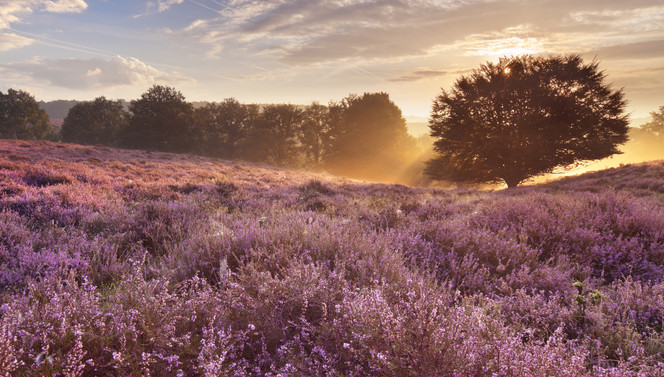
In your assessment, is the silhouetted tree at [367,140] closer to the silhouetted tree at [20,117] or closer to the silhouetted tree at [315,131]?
the silhouetted tree at [315,131]

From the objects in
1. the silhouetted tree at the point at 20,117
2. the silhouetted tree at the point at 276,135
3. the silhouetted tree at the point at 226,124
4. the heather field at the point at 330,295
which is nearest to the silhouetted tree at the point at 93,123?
the silhouetted tree at the point at 20,117

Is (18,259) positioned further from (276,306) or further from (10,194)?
(10,194)

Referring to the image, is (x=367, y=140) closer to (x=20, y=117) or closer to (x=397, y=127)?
(x=397, y=127)

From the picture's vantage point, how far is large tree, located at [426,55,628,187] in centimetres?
2228

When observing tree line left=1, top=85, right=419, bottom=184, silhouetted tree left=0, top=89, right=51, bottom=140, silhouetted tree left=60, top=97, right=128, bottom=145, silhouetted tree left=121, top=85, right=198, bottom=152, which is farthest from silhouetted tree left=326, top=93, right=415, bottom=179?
silhouetted tree left=0, top=89, right=51, bottom=140

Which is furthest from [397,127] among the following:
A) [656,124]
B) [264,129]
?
[656,124]

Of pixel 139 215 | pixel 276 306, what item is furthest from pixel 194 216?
pixel 276 306

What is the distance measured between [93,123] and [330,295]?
6750cm

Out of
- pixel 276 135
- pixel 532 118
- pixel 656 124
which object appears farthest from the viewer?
pixel 656 124

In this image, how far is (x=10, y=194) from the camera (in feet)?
20.6

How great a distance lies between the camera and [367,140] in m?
52.2

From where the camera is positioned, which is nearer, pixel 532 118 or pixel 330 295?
pixel 330 295

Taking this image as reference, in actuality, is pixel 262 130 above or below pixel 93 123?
below

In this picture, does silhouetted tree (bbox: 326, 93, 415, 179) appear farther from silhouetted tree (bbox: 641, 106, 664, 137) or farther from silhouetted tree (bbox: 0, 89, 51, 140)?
silhouetted tree (bbox: 641, 106, 664, 137)
